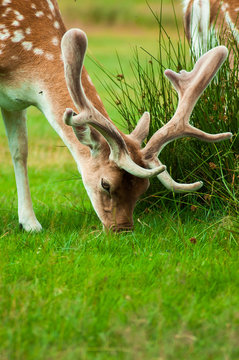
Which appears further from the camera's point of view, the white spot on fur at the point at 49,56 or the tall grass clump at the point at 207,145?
the tall grass clump at the point at 207,145

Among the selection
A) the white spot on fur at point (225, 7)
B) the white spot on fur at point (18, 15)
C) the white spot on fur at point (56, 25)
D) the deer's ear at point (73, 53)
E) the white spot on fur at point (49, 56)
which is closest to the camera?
the deer's ear at point (73, 53)

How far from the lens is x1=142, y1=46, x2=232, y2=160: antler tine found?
4289 millimetres

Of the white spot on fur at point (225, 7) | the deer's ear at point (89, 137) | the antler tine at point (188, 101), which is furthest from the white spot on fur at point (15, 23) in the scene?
the white spot on fur at point (225, 7)

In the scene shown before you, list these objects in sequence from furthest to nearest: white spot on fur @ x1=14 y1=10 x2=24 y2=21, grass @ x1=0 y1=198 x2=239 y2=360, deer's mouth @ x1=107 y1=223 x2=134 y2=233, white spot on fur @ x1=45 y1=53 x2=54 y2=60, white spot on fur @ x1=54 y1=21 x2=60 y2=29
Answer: white spot on fur @ x1=54 y1=21 x2=60 y2=29 → white spot on fur @ x1=14 y1=10 x2=24 y2=21 → white spot on fur @ x1=45 y1=53 x2=54 y2=60 → deer's mouth @ x1=107 y1=223 x2=134 y2=233 → grass @ x1=0 y1=198 x2=239 y2=360

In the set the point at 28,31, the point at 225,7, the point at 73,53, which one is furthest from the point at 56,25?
the point at 225,7

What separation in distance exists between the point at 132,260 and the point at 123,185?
632 mm

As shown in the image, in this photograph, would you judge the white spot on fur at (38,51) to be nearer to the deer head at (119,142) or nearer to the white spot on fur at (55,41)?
the white spot on fur at (55,41)

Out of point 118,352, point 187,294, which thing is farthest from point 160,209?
point 118,352

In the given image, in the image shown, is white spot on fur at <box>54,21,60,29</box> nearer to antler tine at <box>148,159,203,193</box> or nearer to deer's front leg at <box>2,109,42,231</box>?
deer's front leg at <box>2,109,42,231</box>

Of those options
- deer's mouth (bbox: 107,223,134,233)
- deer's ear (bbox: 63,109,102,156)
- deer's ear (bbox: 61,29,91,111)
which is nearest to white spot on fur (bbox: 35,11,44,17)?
deer's ear (bbox: 61,29,91,111)

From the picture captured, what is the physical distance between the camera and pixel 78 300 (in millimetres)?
3068

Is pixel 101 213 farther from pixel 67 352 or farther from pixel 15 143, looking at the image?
pixel 67 352

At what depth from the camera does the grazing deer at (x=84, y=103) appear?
13.5ft

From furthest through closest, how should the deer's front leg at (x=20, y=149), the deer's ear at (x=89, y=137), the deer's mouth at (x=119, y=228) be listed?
the deer's front leg at (x=20, y=149) < the deer's mouth at (x=119, y=228) < the deer's ear at (x=89, y=137)
